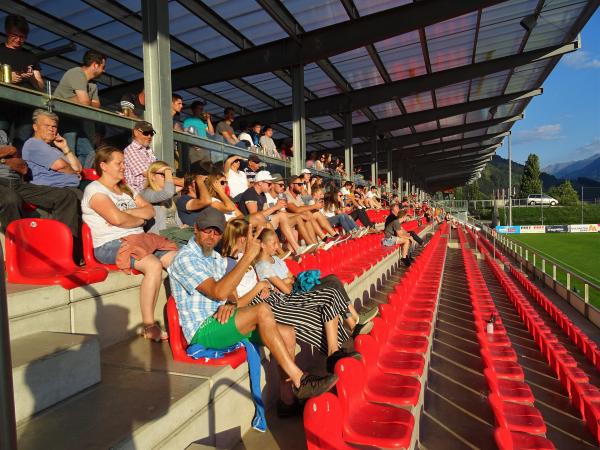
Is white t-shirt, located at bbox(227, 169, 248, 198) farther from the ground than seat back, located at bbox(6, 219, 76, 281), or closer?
farther from the ground

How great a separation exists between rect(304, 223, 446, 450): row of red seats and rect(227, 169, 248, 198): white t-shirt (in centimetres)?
290

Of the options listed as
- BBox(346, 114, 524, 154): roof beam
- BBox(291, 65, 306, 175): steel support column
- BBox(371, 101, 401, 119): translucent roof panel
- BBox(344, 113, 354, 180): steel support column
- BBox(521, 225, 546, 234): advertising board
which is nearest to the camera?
BBox(291, 65, 306, 175): steel support column

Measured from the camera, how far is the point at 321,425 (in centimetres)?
188

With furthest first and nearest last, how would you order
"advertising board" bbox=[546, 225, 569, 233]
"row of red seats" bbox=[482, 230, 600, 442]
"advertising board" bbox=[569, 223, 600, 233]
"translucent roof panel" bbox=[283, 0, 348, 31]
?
"advertising board" bbox=[546, 225, 569, 233], "advertising board" bbox=[569, 223, 600, 233], "translucent roof panel" bbox=[283, 0, 348, 31], "row of red seats" bbox=[482, 230, 600, 442]

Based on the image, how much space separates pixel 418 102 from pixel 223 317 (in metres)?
18.2

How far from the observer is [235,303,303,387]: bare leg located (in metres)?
2.60

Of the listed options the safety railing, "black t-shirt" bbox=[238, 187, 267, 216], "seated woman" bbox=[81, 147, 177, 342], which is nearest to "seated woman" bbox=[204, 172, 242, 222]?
"black t-shirt" bbox=[238, 187, 267, 216]

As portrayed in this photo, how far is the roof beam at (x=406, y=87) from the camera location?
1451 centimetres

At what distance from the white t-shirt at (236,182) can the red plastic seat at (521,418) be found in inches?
165

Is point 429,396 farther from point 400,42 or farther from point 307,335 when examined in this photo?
point 400,42

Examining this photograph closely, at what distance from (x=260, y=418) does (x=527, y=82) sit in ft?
68.4

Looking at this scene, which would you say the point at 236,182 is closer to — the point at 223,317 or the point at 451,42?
the point at 223,317

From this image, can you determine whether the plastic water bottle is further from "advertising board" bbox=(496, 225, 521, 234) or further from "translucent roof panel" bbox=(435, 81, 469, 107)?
"advertising board" bbox=(496, 225, 521, 234)

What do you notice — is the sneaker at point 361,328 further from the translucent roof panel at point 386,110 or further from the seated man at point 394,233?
the translucent roof panel at point 386,110
